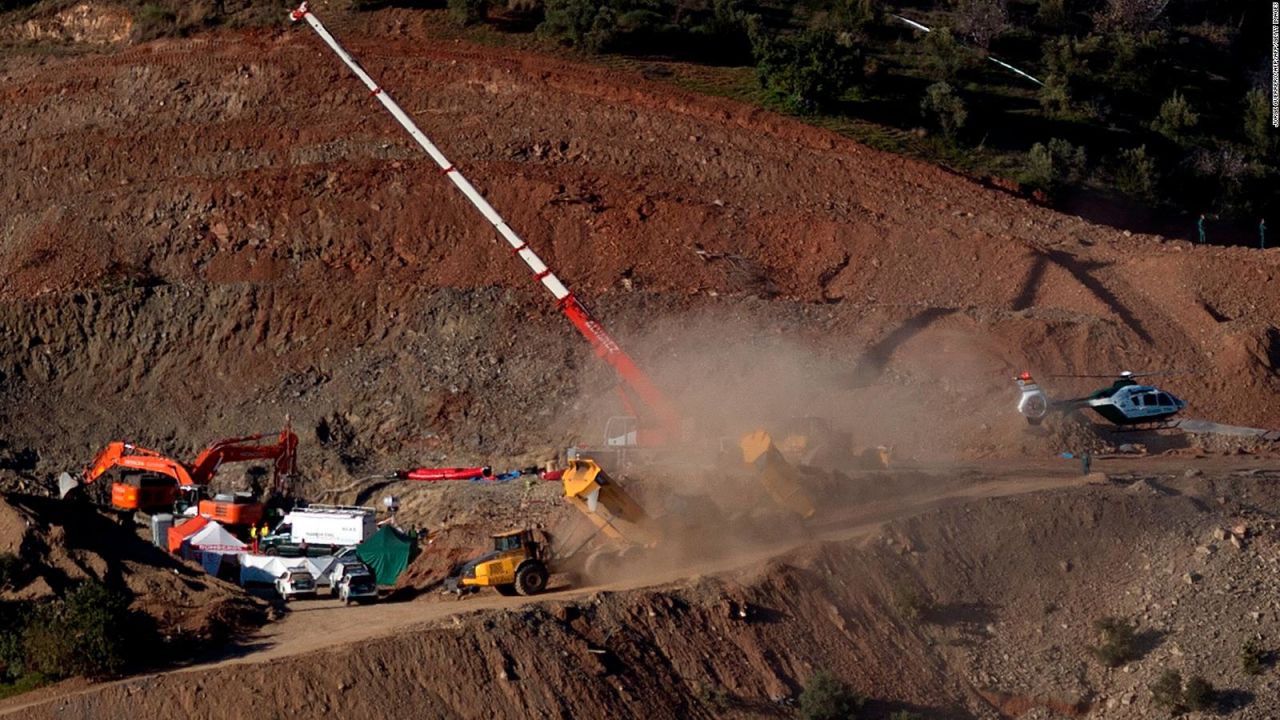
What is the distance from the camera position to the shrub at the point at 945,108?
54438mm

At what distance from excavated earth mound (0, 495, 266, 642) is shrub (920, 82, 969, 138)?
2967cm

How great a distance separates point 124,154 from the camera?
52.2m

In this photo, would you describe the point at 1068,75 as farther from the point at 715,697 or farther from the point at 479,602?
the point at 715,697

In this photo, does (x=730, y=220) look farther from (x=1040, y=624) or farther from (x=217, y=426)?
(x=1040, y=624)

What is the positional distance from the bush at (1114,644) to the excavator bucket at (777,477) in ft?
20.5

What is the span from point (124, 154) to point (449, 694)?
30628 mm

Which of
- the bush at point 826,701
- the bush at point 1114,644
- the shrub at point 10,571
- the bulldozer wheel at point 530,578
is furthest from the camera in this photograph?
the shrub at point 10,571

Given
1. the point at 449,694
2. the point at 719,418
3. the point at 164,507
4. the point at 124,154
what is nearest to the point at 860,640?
the point at 449,694

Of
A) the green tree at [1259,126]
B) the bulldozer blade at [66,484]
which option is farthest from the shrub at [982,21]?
the bulldozer blade at [66,484]

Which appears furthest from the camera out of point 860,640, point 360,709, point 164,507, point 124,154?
point 124,154

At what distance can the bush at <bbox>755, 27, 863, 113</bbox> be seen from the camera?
2112 inches

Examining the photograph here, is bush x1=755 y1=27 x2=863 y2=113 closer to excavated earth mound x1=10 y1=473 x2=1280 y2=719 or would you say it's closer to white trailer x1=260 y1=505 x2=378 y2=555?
excavated earth mound x1=10 y1=473 x2=1280 y2=719

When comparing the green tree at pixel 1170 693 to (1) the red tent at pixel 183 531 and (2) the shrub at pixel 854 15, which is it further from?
(2) the shrub at pixel 854 15

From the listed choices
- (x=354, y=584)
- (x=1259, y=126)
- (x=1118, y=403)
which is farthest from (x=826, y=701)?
(x=1259, y=126)
